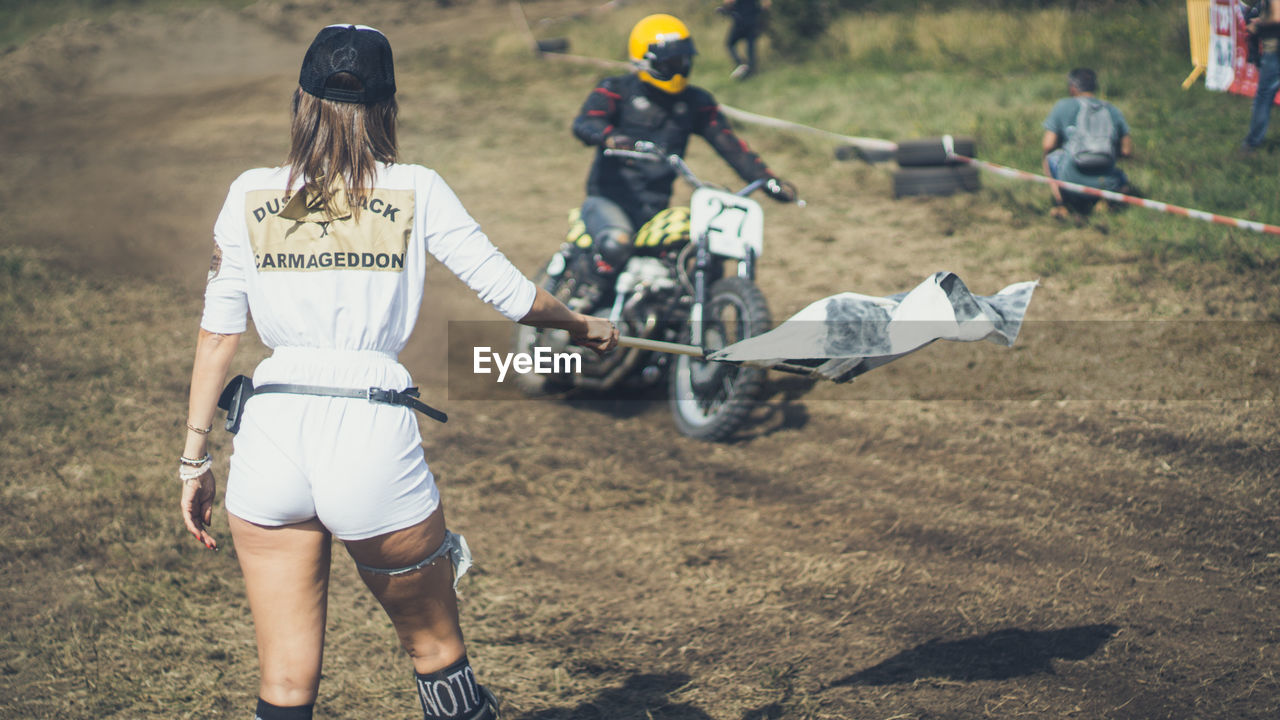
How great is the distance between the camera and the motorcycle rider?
6.59m

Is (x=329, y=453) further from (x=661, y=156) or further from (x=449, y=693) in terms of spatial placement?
(x=661, y=156)

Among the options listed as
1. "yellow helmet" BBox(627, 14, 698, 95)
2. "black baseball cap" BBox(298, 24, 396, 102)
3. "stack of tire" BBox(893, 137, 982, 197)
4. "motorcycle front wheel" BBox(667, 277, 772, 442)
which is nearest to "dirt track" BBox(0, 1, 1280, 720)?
"motorcycle front wheel" BBox(667, 277, 772, 442)

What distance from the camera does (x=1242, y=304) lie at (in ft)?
24.1

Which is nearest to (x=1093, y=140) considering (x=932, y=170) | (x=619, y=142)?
(x=932, y=170)

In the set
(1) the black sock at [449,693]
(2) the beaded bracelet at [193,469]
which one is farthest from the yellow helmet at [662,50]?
(1) the black sock at [449,693]

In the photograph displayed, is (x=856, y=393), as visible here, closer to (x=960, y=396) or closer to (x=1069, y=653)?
(x=960, y=396)

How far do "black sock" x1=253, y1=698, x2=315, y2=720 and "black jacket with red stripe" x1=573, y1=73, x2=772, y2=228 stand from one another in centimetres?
466

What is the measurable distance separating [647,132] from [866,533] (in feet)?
9.99

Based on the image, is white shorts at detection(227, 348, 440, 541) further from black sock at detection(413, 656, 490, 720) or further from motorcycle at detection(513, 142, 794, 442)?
motorcycle at detection(513, 142, 794, 442)

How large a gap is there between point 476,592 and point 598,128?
3100 millimetres

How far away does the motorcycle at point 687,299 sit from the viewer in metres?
6.30

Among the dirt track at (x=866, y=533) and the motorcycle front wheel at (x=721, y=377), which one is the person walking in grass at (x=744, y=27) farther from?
the motorcycle front wheel at (x=721, y=377)

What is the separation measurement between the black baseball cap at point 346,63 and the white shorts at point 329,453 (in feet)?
2.01

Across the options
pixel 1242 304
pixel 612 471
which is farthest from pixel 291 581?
pixel 1242 304
